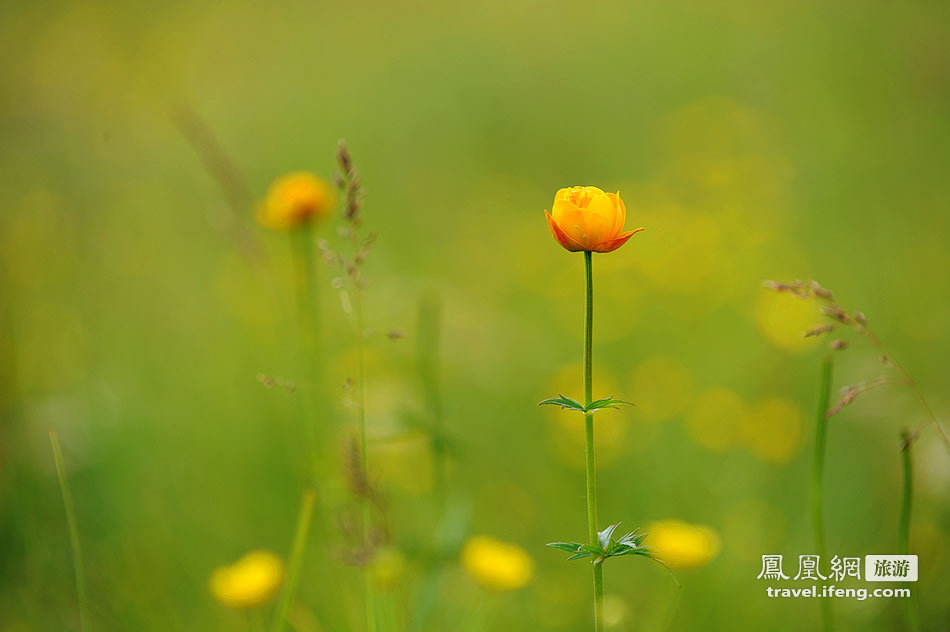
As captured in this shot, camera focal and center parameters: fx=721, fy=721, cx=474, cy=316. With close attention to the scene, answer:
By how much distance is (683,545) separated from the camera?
1432 millimetres

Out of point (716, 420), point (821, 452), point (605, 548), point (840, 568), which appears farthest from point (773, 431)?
point (605, 548)

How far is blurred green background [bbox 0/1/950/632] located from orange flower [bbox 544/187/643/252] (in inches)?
30.8

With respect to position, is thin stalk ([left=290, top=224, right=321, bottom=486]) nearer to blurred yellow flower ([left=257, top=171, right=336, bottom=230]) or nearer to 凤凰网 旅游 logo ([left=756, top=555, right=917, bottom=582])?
blurred yellow flower ([left=257, top=171, right=336, bottom=230])

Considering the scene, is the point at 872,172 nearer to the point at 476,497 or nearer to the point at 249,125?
the point at 476,497

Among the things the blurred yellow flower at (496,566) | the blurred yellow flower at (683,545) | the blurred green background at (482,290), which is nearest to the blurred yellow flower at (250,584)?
the blurred green background at (482,290)

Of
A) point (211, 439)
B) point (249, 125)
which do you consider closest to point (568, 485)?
A: point (211, 439)

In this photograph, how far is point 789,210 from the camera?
3.41 meters

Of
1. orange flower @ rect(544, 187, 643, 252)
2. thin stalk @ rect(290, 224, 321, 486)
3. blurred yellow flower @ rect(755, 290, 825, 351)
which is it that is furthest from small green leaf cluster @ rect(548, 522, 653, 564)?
blurred yellow flower @ rect(755, 290, 825, 351)

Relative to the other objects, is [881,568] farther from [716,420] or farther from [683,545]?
[716,420]

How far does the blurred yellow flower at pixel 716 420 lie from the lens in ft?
7.12

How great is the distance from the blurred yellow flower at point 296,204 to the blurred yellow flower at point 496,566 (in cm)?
99

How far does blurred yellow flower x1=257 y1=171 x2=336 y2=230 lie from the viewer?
1.93 metres

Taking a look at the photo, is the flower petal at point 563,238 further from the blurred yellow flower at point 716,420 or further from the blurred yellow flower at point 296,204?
the blurred yellow flower at point 716,420

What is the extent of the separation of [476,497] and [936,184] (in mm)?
2798
